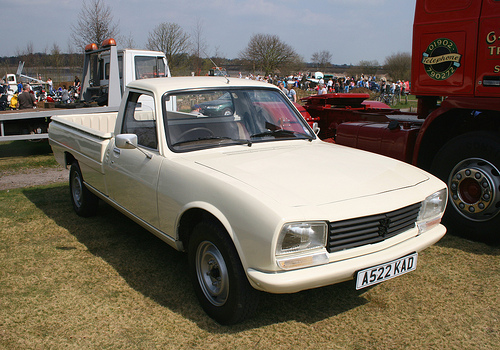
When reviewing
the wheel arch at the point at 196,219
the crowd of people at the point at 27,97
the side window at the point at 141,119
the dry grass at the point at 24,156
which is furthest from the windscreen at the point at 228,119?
the crowd of people at the point at 27,97

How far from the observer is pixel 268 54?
156ft

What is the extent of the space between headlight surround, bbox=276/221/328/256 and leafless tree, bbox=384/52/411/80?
36.2 meters

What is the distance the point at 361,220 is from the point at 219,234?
0.93 m

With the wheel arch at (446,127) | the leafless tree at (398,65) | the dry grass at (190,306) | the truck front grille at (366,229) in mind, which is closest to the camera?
the truck front grille at (366,229)

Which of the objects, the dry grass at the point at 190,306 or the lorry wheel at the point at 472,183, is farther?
the lorry wheel at the point at 472,183

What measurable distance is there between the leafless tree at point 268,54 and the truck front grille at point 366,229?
45.5 metres

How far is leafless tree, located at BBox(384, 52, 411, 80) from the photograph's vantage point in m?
37.0

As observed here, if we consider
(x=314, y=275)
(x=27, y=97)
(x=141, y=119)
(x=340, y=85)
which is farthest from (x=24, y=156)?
(x=340, y=85)

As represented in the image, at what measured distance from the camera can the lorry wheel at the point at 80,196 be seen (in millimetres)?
5539

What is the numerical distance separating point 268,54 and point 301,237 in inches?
1849

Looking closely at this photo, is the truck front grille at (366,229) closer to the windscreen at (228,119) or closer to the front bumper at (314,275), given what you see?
the front bumper at (314,275)

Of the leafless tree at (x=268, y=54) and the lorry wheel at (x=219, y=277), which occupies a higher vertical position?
the leafless tree at (x=268, y=54)

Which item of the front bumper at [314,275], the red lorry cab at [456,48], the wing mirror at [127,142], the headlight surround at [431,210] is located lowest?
the front bumper at [314,275]

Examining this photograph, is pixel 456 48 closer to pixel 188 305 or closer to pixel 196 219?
pixel 196 219
